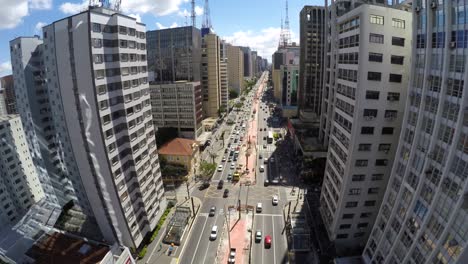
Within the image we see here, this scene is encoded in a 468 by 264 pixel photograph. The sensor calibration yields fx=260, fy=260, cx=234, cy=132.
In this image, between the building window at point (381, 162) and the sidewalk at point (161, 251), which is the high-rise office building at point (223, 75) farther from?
the building window at point (381, 162)

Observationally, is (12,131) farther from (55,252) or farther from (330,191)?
(330,191)

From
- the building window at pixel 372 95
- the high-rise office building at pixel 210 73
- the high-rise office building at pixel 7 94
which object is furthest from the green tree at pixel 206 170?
the high-rise office building at pixel 210 73

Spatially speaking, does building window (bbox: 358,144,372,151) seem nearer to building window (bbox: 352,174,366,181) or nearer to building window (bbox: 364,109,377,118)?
building window (bbox: 352,174,366,181)

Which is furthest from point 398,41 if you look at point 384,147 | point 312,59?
point 312,59

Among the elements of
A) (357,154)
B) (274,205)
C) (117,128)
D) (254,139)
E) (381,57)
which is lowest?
(274,205)

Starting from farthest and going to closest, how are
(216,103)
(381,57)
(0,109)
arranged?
(216,103)
(0,109)
(381,57)

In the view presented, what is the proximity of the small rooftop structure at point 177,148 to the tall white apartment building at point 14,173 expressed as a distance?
3078 cm

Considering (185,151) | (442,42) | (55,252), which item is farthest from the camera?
(185,151)

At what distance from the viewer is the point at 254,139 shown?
108125mm

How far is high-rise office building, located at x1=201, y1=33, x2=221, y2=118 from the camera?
118m

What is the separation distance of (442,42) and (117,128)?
39710mm

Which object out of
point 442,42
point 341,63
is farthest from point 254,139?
point 442,42

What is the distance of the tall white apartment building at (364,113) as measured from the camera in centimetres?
3328

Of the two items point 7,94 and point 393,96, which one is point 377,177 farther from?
point 7,94
